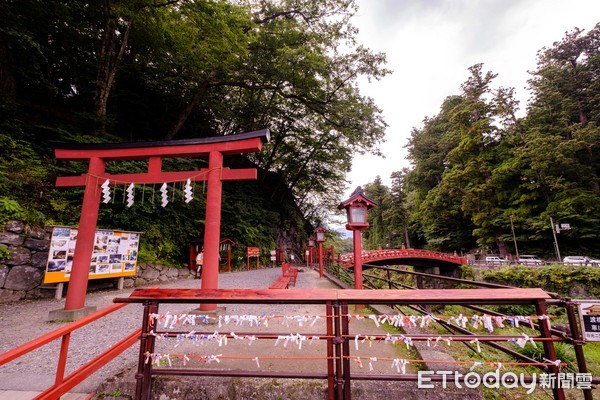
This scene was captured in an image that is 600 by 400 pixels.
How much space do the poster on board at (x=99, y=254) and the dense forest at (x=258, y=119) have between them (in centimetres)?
145

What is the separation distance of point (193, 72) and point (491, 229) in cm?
3233

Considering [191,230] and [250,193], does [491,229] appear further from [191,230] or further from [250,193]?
[191,230]

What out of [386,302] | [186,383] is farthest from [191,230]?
[386,302]

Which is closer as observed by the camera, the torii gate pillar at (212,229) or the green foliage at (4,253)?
the torii gate pillar at (212,229)

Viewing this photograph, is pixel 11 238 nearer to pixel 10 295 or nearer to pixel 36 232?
pixel 36 232

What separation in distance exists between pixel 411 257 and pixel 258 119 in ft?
60.8

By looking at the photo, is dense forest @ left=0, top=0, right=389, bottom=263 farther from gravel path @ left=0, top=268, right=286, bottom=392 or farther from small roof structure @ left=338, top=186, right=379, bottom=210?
small roof structure @ left=338, top=186, right=379, bottom=210

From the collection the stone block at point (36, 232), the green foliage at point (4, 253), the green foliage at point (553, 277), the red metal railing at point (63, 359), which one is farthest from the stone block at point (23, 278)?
the green foliage at point (553, 277)

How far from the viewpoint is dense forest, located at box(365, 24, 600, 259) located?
21.7m

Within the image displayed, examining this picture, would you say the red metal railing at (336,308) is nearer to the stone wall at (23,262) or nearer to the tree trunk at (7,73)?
the stone wall at (23,262)

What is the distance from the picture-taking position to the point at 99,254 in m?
7.55

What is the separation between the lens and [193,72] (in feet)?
43.3

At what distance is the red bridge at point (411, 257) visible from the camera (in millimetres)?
21266

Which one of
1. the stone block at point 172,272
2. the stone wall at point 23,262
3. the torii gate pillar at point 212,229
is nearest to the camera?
the torii gate pillar at point 212,229
